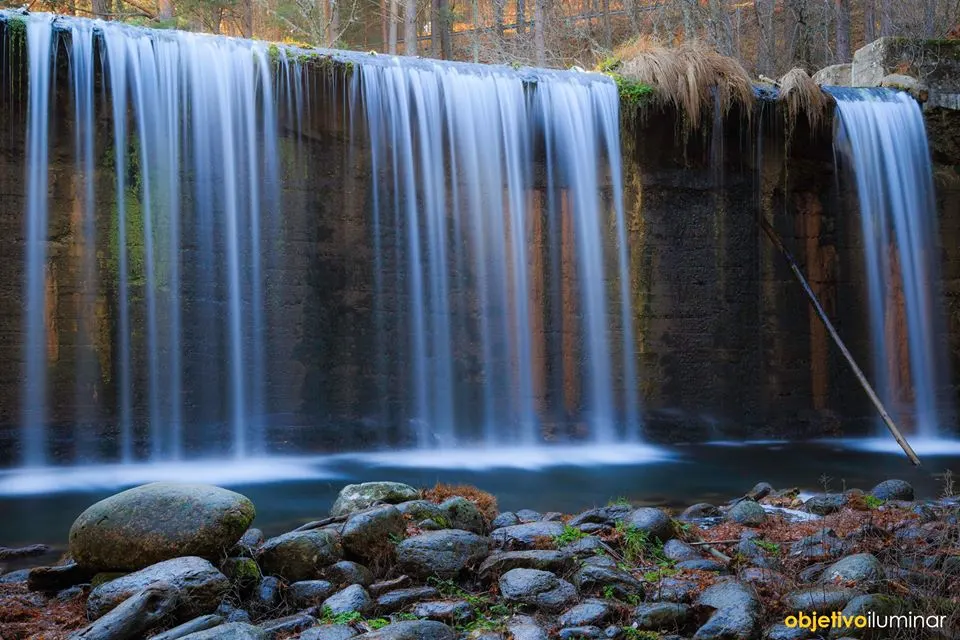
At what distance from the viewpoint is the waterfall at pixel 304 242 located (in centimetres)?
973

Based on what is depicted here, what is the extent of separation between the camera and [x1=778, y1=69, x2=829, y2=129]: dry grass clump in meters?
12.4

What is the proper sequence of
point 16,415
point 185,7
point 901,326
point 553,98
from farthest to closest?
point 185,7 → point 901,326 → point 553,98 → point 16,415

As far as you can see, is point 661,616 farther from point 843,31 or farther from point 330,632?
point 843,31

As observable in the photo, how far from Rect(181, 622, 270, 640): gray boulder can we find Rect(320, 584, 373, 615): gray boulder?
0.55 meters

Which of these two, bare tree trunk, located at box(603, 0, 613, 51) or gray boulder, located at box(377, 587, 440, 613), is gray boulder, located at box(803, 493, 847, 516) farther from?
bare tree trunk, located at box(603, 0, 613, 51)

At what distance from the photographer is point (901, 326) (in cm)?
1309

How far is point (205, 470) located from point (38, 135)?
4.14m

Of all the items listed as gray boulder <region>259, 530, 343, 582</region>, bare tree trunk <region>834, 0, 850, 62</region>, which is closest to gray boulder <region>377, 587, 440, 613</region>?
gray boulder <region>259, 530, 343, 582</region>

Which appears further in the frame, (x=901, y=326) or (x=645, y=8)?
(x=645, y=8)

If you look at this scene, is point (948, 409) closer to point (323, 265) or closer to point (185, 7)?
point (323, 265)

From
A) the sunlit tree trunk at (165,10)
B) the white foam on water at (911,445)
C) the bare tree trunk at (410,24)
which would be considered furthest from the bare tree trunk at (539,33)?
the white foam on water at (911,445)

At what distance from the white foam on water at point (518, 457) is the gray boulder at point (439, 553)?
16.7 feet

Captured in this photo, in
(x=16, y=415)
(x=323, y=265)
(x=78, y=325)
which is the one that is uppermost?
(x=323, y=265)

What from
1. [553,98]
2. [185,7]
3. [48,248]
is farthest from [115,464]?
[185,7]
